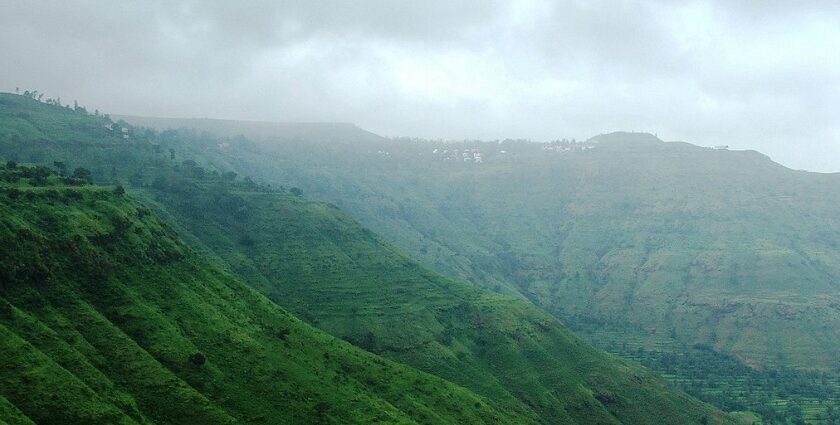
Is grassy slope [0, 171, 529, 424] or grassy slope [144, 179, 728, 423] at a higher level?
grassy slope [0, 171, 529, 424]

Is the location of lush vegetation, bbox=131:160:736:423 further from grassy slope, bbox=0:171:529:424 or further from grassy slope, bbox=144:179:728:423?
grassy slope, bbox=0:171:529:424

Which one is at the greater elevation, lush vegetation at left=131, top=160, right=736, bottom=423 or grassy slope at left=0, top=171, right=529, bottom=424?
grassy slope at left=0, top=171, right=529, bottom=424

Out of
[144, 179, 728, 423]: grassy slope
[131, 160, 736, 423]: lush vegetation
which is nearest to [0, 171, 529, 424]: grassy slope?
[131, 160, 736, 423]: lush vegetation

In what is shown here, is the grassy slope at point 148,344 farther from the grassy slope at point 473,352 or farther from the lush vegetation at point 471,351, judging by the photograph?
the grassy slope at point 473,352

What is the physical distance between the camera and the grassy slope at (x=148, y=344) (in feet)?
295

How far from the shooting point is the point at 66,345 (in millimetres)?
95188

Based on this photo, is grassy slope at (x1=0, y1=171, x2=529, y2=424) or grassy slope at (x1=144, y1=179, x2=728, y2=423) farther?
grassy slope at (x1=144, y1=179, x2=728, y2=423)

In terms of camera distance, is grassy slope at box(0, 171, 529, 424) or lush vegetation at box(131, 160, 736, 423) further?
lush vegetation at box(131, 160, 736, 423)

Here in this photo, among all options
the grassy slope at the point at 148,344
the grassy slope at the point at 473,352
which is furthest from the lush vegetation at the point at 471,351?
the grassy slope at the point at 148,344

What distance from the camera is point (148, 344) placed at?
10875 centimetres

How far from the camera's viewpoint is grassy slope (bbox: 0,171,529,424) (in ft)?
295

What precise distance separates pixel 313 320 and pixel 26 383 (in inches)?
3792

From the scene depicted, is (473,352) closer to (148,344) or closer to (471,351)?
(471,351)

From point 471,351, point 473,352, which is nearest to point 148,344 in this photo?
point 471,351
